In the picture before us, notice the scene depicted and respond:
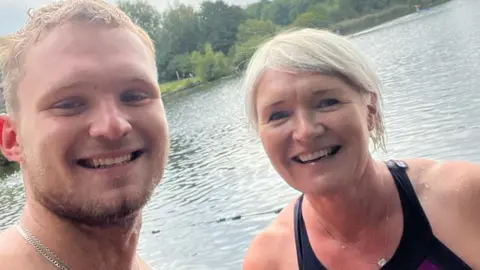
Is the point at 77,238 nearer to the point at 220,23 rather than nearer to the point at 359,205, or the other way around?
the point at 359,205

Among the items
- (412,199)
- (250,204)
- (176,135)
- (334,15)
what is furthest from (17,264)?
(334,15)

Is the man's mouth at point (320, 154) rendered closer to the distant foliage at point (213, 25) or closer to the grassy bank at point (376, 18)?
the distant foliage at point (213, 25)

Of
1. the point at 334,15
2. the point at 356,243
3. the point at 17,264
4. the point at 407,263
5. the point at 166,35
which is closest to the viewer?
the point at 17,264

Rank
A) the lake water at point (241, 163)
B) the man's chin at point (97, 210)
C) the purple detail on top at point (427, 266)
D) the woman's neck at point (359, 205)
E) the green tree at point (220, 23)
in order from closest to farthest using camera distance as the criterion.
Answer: the man's chin at point (97, 210), the purple detail on top at point (427, 266), the woman's neck at point (359, 205), the lake water at point (241, 163), the green tree at point (220, 23)

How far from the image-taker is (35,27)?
8.17 ft

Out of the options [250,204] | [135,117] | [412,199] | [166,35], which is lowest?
[166,35]

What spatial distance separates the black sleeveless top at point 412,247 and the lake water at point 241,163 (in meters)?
3.80

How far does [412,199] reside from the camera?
3312mm

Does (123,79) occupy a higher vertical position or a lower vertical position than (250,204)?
higher

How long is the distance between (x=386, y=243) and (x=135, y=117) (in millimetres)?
1716

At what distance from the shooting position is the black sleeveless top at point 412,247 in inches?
121

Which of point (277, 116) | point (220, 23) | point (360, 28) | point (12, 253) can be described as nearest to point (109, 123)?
point (12, 253)

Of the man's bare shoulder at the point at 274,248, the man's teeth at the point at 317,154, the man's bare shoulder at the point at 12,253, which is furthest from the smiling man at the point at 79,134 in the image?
the man's bare shoulder at the point at 274,248

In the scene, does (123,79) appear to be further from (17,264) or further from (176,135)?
(176,135)
